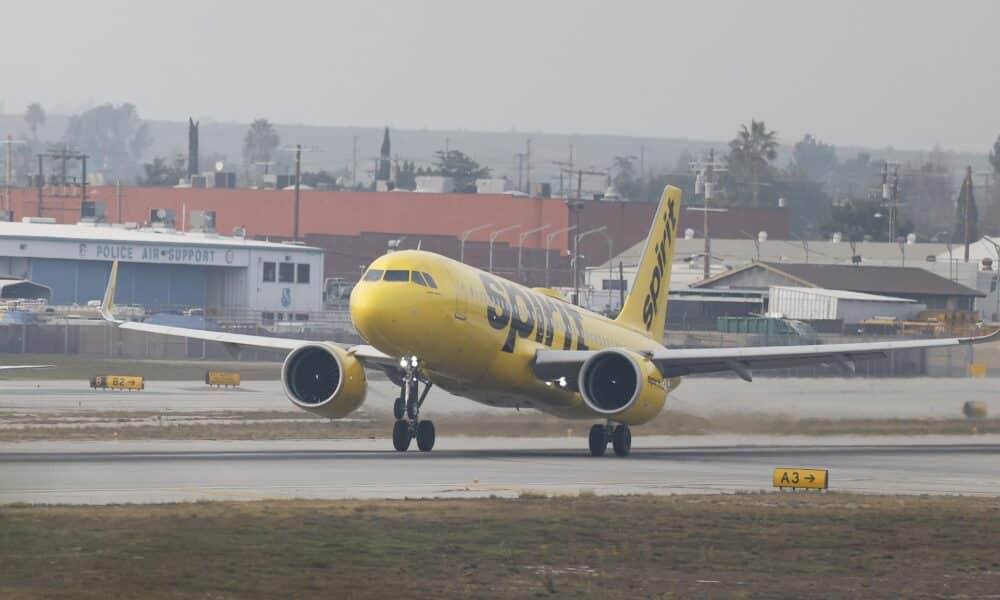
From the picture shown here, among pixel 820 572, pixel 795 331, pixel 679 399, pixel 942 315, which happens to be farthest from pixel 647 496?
pixel 942 315

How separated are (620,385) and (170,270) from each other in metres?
80.6

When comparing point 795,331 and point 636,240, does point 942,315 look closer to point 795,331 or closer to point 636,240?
point 795,331

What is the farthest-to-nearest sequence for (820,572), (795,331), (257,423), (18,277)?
1. (18,277)
2. (795,331)
3. (257,423)
4. (820,572)

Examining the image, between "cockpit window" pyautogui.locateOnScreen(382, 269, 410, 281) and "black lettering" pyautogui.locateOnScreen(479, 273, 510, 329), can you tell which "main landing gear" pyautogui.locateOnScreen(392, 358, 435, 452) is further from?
"cockpit window" pyautogui.locateOnScreen(382, 269, 410, 281)

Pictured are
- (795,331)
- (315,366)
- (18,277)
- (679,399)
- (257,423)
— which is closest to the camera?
(315,366)

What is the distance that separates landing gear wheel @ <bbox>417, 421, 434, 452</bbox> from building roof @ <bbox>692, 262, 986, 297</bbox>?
86.1 m

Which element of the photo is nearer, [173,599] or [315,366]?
[173,599]

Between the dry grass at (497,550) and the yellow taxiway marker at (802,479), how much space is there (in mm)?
4521

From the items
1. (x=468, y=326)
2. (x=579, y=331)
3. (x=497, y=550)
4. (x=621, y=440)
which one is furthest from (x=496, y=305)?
(x=497, y=550)

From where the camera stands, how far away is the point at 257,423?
5509cm

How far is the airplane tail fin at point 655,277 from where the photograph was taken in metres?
51.8

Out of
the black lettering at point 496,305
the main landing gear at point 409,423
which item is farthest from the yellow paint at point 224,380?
the main landing gear at point 409,423

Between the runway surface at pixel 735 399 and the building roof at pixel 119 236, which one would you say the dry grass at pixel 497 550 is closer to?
the runway surface at pixel 735 399

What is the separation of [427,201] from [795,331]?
7244cm
